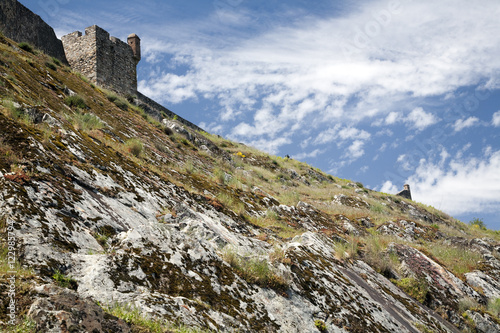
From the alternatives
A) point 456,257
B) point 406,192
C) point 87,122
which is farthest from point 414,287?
point 406,192

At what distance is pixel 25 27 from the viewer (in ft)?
71.4

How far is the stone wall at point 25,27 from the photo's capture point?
20.1 metres

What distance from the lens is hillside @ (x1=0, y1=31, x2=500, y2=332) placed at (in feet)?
11.9

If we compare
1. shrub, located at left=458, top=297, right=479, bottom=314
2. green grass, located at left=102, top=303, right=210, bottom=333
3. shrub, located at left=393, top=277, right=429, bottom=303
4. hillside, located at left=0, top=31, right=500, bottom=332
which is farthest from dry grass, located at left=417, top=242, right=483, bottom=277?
green grass, located at left=102, top=303, right=210, bottom=333

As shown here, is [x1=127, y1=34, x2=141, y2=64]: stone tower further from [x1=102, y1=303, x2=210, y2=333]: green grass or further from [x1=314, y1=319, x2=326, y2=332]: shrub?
[x1=102, y1=303, x2=210, y2=333]: green grass

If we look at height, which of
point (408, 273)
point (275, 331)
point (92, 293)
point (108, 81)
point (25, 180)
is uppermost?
point (108, 81)

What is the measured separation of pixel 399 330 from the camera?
6824mm

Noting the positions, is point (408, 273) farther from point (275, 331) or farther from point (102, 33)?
point (102, 33)

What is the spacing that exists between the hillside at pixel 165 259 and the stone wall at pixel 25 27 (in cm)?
1028

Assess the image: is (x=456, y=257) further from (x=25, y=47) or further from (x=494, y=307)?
(x=25, y=47)

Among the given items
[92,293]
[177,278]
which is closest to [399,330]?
[177,278]

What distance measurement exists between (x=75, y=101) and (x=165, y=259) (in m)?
10.2

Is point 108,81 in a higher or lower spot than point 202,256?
higher

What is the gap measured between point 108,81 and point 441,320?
26156 mm
